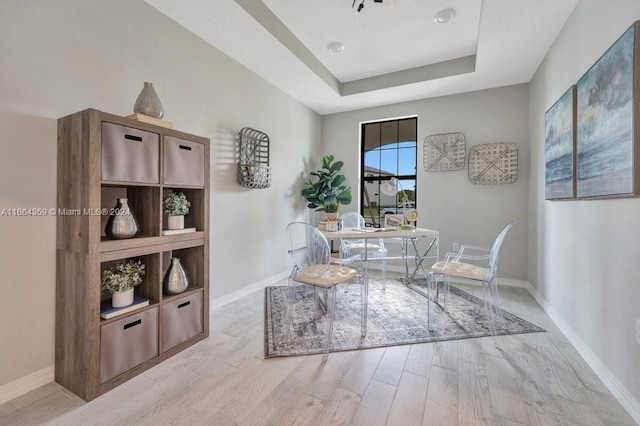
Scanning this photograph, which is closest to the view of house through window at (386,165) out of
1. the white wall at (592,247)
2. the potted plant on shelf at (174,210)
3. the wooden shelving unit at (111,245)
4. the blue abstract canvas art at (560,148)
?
the white wall at (592,247)

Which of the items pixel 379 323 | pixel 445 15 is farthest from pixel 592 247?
pixel 445 15

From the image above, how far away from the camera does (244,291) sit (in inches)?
124

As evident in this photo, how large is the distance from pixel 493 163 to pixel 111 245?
410cm

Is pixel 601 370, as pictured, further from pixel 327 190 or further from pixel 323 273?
pixel 327 190

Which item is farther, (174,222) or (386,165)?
(386,165)

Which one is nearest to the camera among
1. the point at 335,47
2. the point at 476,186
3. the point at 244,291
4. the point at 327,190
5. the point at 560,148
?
the point at 560,148

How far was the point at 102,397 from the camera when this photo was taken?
59.6 inches

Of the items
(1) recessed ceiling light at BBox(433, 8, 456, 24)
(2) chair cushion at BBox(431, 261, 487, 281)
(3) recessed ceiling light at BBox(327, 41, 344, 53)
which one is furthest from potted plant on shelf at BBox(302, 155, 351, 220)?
(1) recessed ceiling light at BBox(433, 8, 456, 24)

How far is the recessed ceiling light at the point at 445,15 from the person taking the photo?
8.04ft

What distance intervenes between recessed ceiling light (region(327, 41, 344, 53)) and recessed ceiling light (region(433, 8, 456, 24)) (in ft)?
3.15

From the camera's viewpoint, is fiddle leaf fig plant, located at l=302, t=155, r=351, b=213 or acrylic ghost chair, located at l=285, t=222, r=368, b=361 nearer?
acrylic ghost chair, located at l=285, t=222, r=368, b=361

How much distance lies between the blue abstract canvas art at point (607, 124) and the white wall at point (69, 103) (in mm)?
2962

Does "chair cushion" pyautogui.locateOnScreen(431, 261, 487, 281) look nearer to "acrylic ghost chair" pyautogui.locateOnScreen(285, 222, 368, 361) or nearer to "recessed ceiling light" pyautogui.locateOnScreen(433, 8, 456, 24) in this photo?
"acrylic ghost chair" pyautogui.locateOnScreen(285, 222, 368, 361)

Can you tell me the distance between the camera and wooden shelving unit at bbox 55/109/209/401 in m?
1.50
